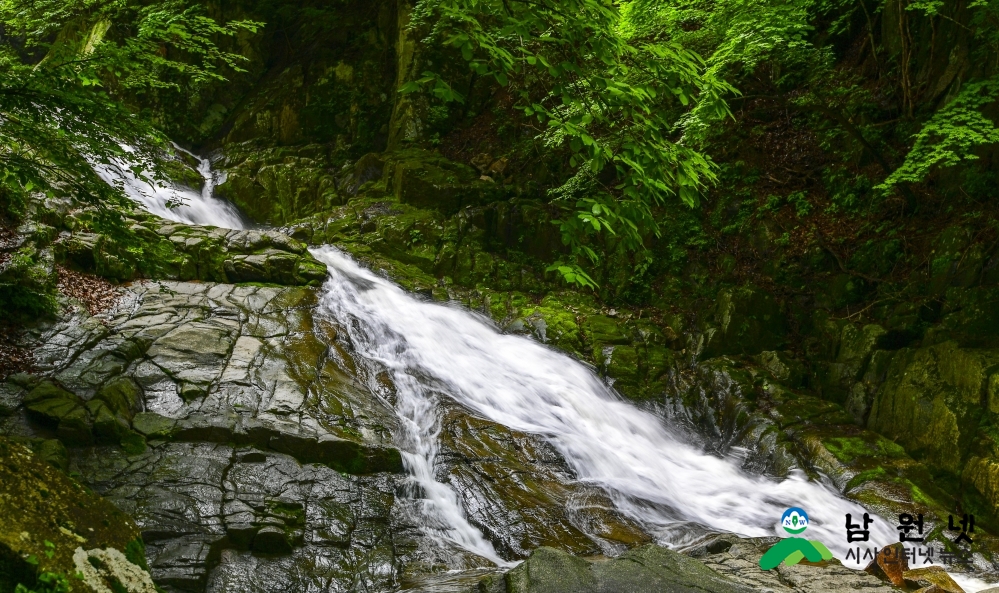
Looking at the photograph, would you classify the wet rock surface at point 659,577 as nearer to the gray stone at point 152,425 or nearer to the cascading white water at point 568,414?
the cascading white water at point 568,414

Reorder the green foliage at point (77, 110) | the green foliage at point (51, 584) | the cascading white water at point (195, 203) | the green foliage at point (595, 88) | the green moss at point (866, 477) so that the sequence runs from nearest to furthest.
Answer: the green foliage at point (51, 584) < the green foliage at point (595, 88) < the green foliage at point (77, 110) < the green moss at point (866, 477) < the cascading white water at point (195, 203)

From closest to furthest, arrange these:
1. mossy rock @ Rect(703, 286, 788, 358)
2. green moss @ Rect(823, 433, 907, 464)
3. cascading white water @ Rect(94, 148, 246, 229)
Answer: green moss @ Rect(823, 433, 907, 464) → mossy rock @ Rect(703, 286, 788, 358) → cascading white water @ Rect(94, 148, 246, 229)

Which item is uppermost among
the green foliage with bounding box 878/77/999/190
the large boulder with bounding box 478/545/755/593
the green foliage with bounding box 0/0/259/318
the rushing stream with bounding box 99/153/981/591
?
the green foliage with bounding box 878/77/999/190

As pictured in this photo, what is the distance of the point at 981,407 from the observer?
6766 mm

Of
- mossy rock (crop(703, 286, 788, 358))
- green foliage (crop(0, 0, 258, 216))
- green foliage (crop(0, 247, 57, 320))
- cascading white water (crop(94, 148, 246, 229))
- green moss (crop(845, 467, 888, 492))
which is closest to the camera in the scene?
green foliage (crop(0, 0, 258, 216))

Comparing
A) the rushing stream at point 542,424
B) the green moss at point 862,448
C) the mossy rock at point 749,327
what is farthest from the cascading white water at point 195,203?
the green moss at point 862,448

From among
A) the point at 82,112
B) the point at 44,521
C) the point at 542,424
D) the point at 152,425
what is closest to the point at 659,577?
the point at 44,521

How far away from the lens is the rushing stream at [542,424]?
6.32 m

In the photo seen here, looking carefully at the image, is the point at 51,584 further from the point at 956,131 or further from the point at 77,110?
the point at 956,131

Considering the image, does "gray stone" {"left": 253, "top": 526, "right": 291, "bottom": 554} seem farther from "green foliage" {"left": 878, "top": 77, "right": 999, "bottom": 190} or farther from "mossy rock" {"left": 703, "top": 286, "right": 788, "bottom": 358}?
"green foliage" {"left": 878, "top": 77, "right": 999, "bottom": 190}

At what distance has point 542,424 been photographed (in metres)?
7.78

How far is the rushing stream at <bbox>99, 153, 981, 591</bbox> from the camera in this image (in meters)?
6.32

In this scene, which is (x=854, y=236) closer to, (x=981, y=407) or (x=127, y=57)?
(x=981, y=407)

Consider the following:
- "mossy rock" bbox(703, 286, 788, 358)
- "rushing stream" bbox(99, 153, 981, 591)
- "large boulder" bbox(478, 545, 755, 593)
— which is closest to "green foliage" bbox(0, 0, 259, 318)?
"rushing stream" bbox(99, 153, 981, 591)
